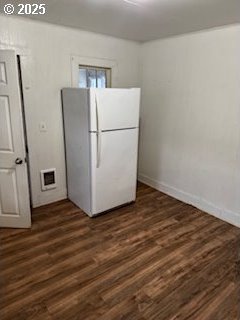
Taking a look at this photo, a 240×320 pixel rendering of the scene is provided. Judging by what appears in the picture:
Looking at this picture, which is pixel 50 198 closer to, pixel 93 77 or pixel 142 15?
pixel 93 77

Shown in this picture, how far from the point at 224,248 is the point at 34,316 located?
1.96 m

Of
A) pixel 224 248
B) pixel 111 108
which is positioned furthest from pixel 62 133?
pixel 224 248

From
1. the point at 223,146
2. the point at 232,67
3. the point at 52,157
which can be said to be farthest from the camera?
the point at 52,157

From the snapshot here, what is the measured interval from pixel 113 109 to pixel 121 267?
1.77 meters

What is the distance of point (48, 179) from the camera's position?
3.31 m

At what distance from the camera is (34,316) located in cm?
169

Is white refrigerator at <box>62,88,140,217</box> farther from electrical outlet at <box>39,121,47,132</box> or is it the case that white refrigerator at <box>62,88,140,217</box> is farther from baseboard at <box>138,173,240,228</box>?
baseboard at <box>138,173,240,228</box>

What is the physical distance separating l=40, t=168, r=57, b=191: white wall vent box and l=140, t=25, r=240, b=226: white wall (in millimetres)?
1677

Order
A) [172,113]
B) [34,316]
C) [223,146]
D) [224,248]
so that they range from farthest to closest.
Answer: [172,113]
[223,146]
[224,248]
[34,316]

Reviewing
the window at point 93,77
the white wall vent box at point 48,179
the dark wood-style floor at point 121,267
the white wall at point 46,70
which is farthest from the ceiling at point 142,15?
the dark wood-style floor at point 121,267

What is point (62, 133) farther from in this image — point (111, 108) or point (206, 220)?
point (206, 220)

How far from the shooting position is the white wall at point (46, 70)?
2738 millimetres

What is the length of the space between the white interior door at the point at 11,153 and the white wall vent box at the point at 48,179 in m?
0.59

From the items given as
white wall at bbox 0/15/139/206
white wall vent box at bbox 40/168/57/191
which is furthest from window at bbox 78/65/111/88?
white wall vent box at bbox 40/168/57/191
